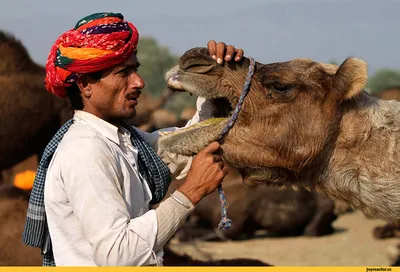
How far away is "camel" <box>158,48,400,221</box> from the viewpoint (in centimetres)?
376

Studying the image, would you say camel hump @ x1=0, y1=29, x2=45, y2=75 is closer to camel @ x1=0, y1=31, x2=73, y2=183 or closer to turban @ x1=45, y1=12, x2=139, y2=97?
camel @ x1=0, y1=31, x2=73, y2=183

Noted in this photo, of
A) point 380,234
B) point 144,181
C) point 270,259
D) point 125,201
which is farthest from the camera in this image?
point 380,234

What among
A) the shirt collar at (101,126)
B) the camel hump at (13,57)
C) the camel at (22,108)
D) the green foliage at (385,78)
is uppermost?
the shirt collar at (101,126)

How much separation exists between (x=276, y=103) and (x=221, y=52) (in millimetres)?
425

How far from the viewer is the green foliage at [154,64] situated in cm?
4059

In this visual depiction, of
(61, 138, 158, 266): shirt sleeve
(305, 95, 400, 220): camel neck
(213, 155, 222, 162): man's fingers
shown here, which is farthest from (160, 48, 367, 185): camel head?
(61, 138, 158, 266): shirt sleeve

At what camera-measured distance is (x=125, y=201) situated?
130 inches

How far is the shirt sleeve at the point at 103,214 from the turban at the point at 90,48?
428mm

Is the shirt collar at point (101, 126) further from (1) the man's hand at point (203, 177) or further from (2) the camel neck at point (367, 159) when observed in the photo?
(2) the camel neck at point (367, 159)

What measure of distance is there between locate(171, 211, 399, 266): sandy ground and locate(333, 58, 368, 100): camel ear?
517cm

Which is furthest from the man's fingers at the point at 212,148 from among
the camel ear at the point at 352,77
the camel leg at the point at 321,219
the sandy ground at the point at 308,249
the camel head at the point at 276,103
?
the camel leg at the point at 321,219

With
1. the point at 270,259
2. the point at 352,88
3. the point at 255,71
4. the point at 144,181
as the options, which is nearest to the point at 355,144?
the point at 352,88

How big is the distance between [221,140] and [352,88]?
30.3 inches

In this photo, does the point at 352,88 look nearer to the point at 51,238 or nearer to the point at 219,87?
the point at 219,87
